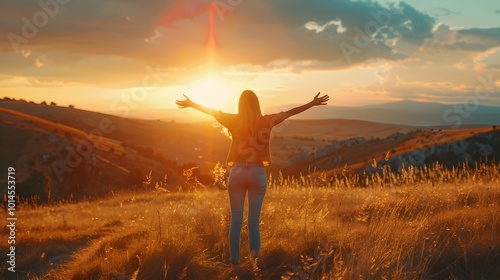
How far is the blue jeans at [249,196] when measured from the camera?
249 inches

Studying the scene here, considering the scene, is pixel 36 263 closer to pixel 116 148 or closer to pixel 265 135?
pixel 265 135

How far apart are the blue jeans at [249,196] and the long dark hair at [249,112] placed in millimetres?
522

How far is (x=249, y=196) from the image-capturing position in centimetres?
642

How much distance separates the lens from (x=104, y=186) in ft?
175

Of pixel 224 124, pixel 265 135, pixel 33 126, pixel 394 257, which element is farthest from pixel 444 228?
pixel 33 126

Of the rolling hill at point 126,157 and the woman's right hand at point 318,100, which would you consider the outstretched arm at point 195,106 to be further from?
the rolling hill at point 126,157

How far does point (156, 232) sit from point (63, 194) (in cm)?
4528

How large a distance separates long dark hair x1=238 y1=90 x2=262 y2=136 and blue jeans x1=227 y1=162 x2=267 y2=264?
52 cm

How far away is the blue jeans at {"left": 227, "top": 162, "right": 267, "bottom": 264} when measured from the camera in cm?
632

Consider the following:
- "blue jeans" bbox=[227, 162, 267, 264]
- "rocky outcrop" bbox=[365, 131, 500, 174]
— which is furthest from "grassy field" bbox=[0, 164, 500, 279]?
"rocky outcrop" bbox=[365, 131, 500, 174]

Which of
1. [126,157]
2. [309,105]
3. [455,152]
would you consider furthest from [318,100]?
[126,157]

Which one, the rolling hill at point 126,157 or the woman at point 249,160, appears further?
the rolling hill at point 126,157

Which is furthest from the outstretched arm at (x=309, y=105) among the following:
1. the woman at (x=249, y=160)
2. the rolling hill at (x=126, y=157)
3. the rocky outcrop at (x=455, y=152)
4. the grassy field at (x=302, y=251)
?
the rocky outcrop at (x=455, y=152)

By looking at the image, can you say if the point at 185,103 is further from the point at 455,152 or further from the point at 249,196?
the point at 455,152
